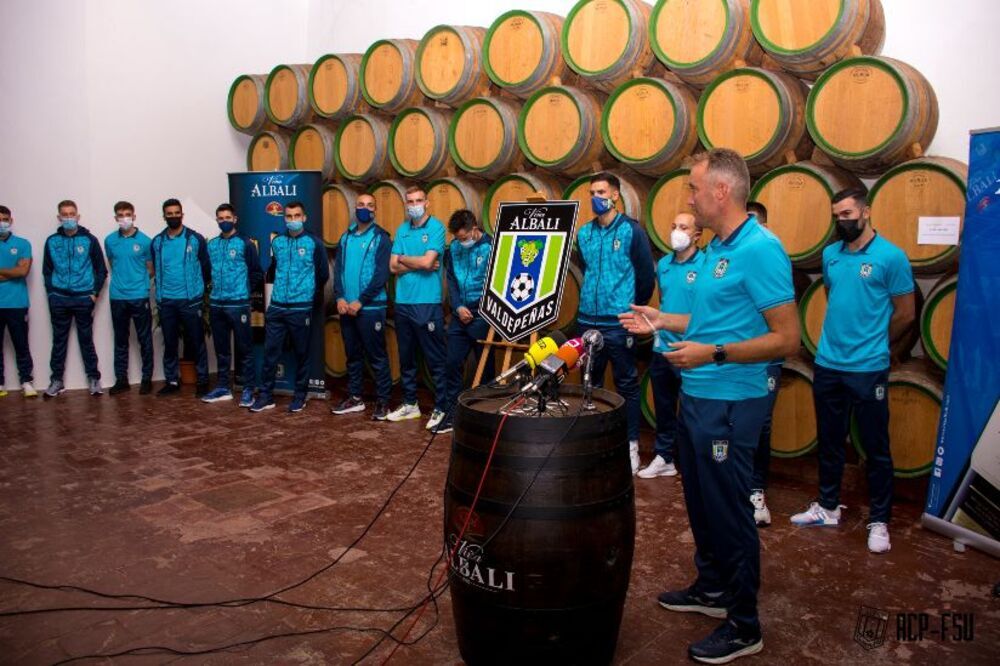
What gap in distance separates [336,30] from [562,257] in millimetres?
5177

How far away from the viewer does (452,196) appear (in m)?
6.51

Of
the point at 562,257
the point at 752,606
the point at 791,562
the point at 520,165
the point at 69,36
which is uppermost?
the point at 69,36

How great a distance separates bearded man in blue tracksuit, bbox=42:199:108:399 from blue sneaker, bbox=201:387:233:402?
3.94 ft

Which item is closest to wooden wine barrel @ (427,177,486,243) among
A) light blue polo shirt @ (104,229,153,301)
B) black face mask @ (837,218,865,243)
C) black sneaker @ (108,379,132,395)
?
light blue polo shirt @ (104,229,153,301)

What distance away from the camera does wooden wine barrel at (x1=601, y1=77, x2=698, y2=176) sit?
5.20 m

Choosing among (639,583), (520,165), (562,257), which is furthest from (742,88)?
(639,583)

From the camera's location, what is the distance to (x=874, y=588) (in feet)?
10.9

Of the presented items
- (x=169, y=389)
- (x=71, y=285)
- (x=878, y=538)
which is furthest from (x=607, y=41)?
(x=71, y=285)

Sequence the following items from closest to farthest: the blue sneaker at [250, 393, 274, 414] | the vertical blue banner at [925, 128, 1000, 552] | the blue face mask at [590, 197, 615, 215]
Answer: the vertical blue banner at [925, 128, 1000, 552] < the blue face mask at [590, 197, 615, 215] < the blue sneaker at [250, 393, 274, 414]

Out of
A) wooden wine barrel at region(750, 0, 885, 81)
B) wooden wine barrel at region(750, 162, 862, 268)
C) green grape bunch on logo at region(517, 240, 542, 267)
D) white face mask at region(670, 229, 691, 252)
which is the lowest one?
green grape bunch on logo at region(517, 240, 542, 267)

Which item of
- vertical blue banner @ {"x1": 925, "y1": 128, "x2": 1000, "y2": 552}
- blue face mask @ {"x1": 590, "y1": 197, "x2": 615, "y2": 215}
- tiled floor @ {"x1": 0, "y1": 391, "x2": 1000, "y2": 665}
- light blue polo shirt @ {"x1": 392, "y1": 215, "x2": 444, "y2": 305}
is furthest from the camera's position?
light blue polo shirt @ {"x1": 392, "y1": 215, "x2": 444, "y2": 305}

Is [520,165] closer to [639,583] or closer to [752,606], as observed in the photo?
[639,583]

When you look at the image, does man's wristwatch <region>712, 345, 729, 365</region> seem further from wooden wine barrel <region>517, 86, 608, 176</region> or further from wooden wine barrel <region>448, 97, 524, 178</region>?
wooden wine barrel <region>448, 97, 524, 178</region>

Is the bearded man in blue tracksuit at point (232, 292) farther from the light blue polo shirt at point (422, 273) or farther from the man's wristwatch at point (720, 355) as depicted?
the man's wristwatch at point (720, 355)
